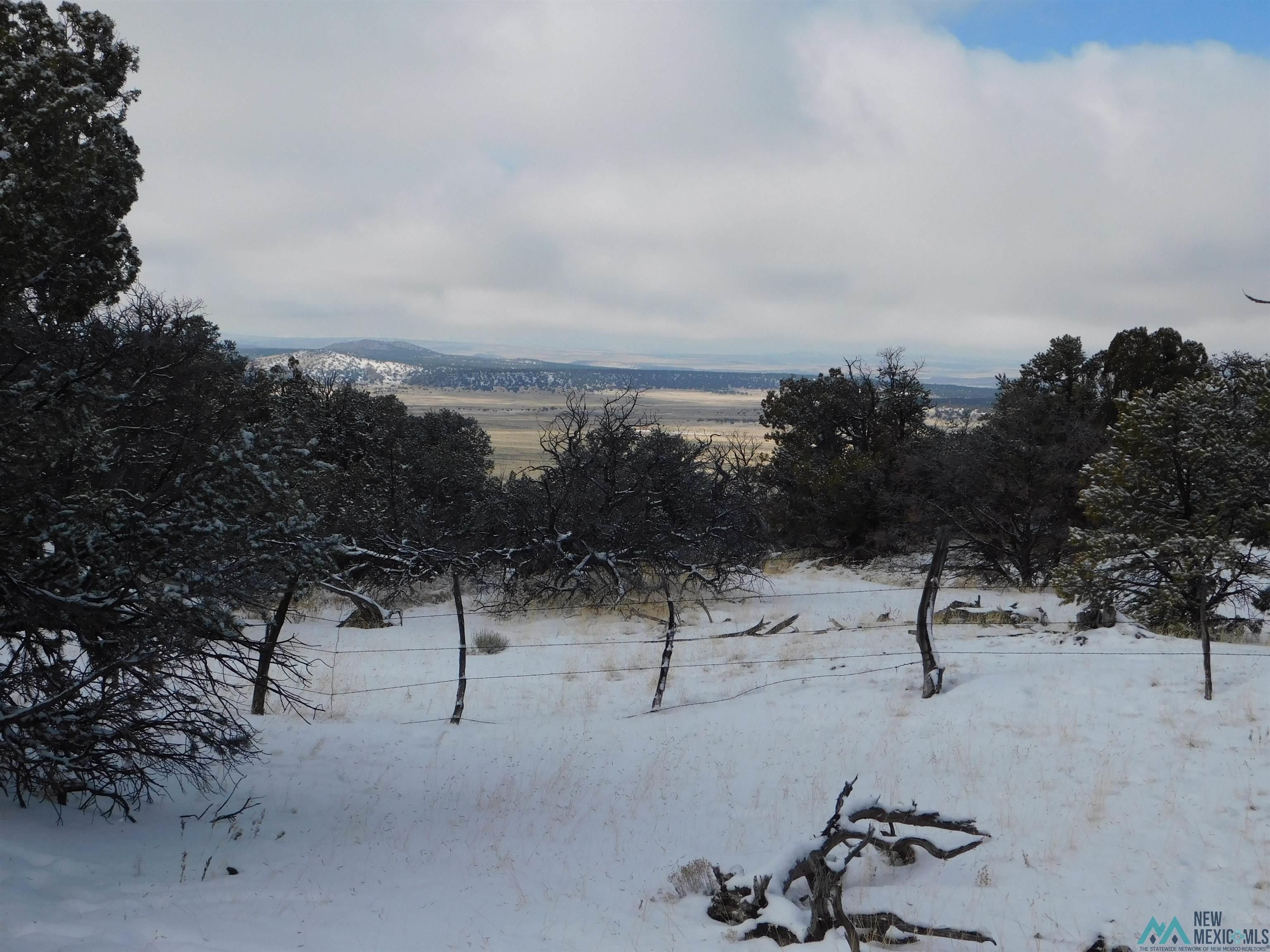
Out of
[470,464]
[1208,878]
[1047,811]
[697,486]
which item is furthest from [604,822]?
[470,464]

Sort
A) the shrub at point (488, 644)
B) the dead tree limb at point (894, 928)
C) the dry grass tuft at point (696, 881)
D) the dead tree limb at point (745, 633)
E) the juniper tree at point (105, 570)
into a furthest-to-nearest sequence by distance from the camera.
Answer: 1. the dead tree limb at point (745, 633)
2. the shrub at point (488, 644)
3. the dry grass tuft at point (696, 881)
4. the juniper tree at point (105, 570)
5. the dead tree limb at point (894, 928)

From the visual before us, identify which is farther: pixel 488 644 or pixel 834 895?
pixel 488 644

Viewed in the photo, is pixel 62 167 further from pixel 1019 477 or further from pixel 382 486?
pixel 1019 477

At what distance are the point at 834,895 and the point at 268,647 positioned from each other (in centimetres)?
531

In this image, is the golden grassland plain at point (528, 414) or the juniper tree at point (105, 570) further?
the golden grassland plain at point (528, 414)

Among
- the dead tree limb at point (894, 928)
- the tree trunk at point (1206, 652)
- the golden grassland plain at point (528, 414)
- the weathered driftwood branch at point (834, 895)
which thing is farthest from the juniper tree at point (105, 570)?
the golden grassland plain at point (528, 414)

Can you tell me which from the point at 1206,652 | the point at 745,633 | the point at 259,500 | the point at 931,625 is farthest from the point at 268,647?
the point at 745,633

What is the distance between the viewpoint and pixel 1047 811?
7.53m

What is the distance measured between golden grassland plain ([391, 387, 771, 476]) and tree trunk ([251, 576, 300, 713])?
53.3m

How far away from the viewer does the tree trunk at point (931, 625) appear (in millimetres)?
12070

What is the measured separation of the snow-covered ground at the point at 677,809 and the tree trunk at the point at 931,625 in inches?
15.3

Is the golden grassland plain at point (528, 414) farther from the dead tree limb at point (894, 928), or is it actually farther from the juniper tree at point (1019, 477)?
the dead tree limb at point (894, 928)

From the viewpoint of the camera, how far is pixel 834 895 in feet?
18.2

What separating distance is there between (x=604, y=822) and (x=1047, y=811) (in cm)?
435
